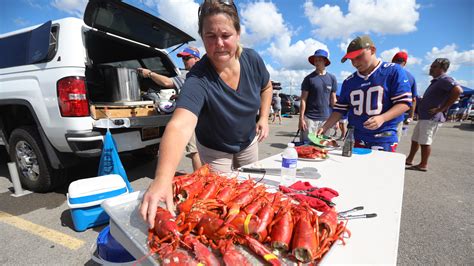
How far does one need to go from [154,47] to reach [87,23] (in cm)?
139

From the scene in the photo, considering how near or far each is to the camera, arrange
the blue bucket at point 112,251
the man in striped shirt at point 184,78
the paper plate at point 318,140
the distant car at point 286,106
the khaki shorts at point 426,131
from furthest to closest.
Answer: the distant car at point 286,106 < the khaki shorts at point 426,131 < the man in striped shirt at point 184,78 < the paper plate at point 318,140 < the blue bucket at point 112,251

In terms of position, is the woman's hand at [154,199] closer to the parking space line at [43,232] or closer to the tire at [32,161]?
the parking space line at [43,232]

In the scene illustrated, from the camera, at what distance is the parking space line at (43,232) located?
2.34 metres

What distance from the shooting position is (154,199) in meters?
1.06

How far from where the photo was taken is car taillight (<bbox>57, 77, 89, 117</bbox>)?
8.62ft

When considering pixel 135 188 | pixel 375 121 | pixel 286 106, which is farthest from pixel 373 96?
pixel 286 106

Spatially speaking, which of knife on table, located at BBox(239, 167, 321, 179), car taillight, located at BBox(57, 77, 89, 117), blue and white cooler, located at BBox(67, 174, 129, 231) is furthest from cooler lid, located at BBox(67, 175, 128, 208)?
knife on table, located at BBox(239, 167, 321, 179)

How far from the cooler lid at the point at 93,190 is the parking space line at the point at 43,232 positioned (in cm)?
37

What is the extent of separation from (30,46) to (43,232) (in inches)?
94.1

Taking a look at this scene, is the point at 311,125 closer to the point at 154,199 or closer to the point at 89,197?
the point at 89,197

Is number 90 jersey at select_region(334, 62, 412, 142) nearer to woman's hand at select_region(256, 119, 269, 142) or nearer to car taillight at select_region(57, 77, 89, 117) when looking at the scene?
woman's hand at select_region(256, 119, 269, 142)

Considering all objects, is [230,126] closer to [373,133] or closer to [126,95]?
[373,133]

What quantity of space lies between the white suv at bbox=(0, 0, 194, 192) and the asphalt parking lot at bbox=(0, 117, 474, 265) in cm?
47

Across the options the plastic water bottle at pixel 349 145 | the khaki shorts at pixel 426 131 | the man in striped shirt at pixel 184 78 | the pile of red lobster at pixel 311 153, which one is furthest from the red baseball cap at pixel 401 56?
the man in striped shirt at pixel 184 78
